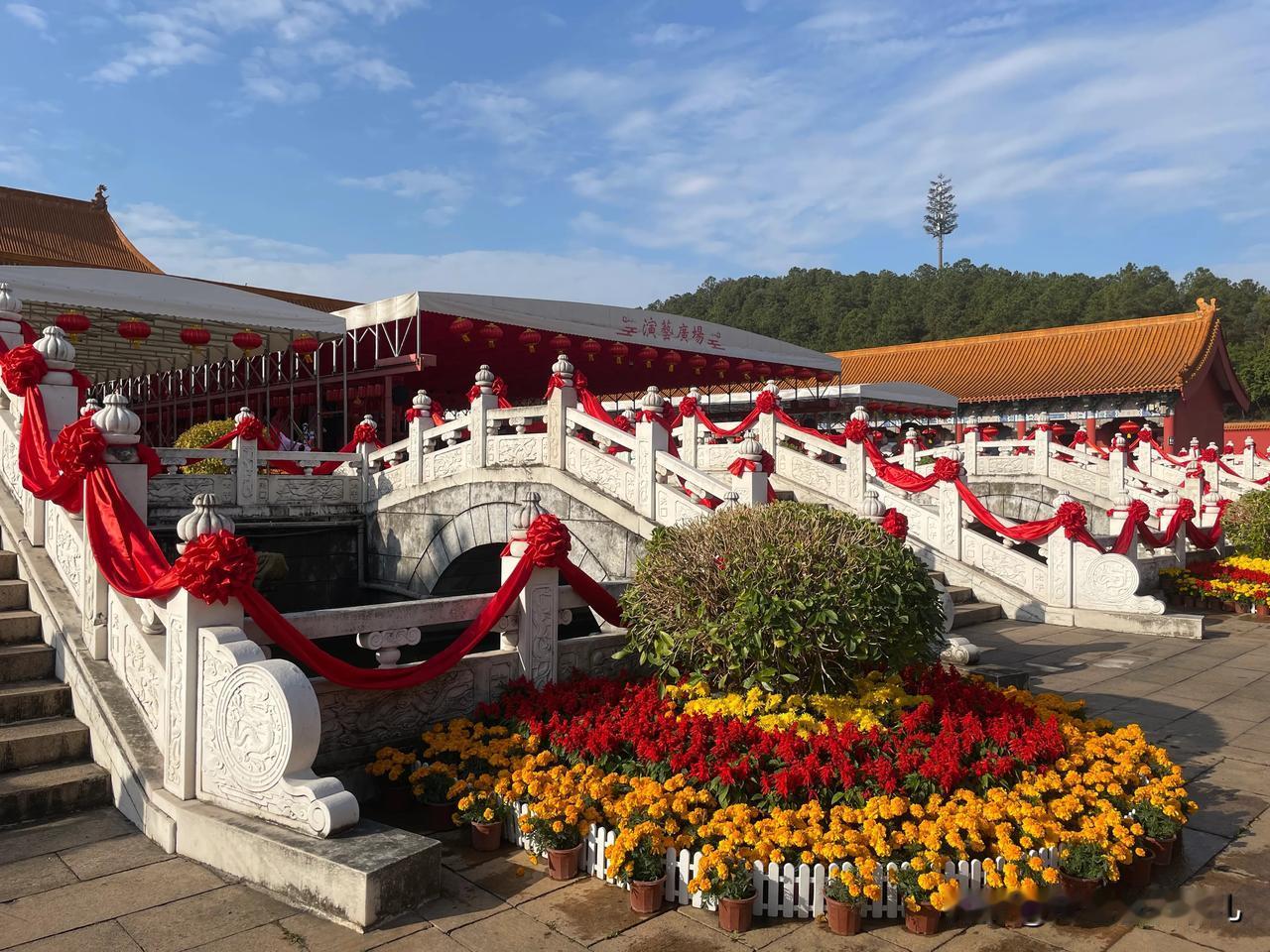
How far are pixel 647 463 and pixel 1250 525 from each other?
9.72m

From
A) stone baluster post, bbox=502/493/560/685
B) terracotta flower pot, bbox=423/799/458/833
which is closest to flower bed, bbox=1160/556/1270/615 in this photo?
stone baluster post, bbox=502/493/560/685

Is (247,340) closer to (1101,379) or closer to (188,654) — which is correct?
(188,654)

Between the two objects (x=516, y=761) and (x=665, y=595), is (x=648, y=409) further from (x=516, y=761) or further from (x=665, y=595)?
(x=516, y=761)

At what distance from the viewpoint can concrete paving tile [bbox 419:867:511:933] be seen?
11.2 feet

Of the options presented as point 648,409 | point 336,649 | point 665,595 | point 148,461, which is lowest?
point 336,649

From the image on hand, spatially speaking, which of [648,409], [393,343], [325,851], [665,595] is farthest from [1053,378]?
[325,851]

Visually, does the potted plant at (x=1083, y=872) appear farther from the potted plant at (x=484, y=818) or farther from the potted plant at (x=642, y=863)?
the potted plant at (x=484, y=818)

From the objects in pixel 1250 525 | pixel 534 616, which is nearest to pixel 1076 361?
pixel 1250 525

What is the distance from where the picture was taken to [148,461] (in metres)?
5.45

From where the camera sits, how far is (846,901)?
3.32 metres

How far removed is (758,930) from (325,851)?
1665 mm

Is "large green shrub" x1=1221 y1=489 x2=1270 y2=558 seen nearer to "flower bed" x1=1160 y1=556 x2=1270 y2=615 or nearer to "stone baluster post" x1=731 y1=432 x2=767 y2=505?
"flower bed" x1=1160 y1=556 x2=1270 y2=615

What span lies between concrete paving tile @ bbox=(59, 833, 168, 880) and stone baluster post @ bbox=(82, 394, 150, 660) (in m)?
1.23

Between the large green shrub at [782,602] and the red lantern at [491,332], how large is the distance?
38.5ft
